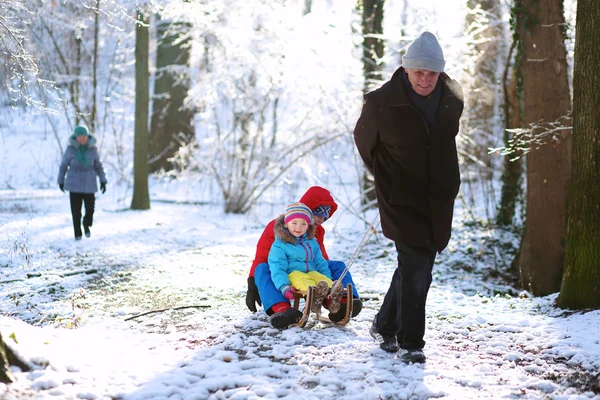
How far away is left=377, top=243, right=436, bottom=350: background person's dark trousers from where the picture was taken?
4.22 metres

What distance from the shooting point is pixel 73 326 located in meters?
5.71

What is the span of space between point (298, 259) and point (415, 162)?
1.77 meters

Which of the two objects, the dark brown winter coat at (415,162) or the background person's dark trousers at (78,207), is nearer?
the dark brown winter coat at (415,162)

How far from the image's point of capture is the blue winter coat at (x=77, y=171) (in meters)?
10.5

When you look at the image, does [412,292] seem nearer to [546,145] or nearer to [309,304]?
[309,304]

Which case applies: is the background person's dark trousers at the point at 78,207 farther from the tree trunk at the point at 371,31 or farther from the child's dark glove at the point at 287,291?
the child's dark glove at the point at 287,291

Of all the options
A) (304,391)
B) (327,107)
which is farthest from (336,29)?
(304,391)

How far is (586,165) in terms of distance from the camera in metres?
5.42

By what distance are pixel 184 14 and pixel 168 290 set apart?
8.47 m

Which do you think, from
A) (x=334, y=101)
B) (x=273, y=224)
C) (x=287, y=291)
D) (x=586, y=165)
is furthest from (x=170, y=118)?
(x=586, y=165)

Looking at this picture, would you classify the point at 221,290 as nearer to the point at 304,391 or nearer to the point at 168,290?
the point at 168,290

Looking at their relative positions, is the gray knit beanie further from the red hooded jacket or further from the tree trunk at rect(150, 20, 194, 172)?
the tree trunk at rect(150, 20, 194, 172)

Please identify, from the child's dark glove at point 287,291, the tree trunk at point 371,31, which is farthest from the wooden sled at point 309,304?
the tree trunk at point 371,31

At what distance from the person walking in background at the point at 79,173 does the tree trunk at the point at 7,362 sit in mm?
7110
